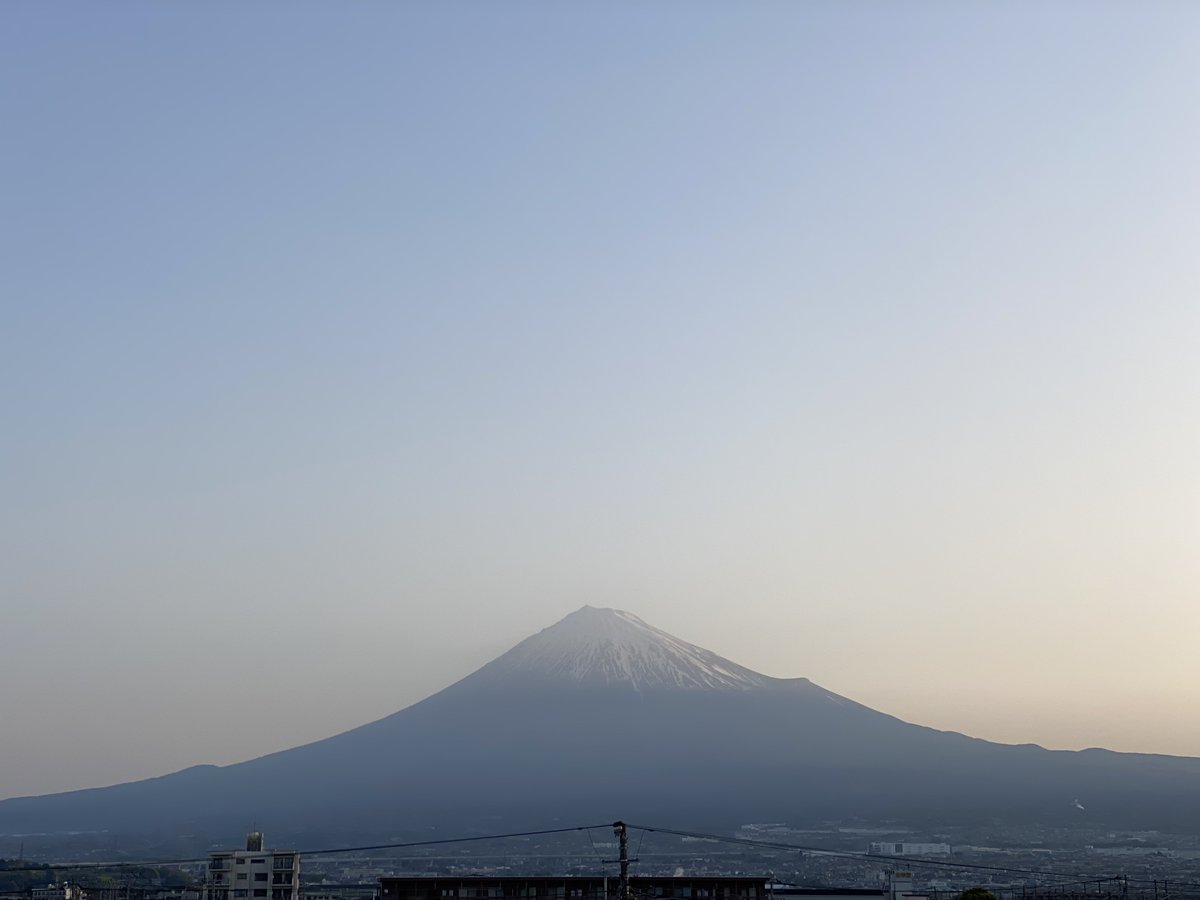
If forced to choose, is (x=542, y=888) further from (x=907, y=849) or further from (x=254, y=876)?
(x=907, y=849)

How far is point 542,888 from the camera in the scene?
57844mm

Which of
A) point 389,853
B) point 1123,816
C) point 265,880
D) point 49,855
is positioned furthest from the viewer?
point 1123,816

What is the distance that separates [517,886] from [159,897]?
95.5ft

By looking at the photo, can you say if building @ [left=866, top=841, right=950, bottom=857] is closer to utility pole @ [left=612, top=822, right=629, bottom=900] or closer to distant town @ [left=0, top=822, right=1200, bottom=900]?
distant town @ [left=0, top=822, right=1200, bottom=900]

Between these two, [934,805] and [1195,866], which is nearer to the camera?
[1195,866]

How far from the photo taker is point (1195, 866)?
131 m

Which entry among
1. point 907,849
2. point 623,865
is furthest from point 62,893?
point 907,849

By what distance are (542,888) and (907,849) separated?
109m

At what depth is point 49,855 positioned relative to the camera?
537ft

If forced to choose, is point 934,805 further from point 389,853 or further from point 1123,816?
point 389,853

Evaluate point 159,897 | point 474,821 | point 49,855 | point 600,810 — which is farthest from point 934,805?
point 159,897

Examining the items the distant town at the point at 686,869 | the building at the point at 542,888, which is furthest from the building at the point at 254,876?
the building at the point at 542,888

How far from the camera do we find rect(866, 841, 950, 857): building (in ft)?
488

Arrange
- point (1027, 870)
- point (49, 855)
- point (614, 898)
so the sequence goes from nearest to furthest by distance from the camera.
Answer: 1. point (614, 898)
2. point (1027, 870)
3. point (49, 855)
